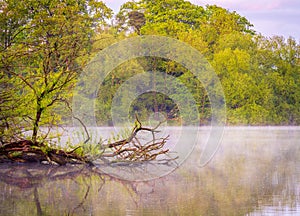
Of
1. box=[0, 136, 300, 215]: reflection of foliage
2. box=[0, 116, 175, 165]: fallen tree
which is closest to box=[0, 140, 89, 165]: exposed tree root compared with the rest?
box=[0, 116, 175, 165]: fallen tree

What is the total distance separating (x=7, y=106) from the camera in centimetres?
1231

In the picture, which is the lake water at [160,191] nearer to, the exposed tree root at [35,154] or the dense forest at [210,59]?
the exposed tree root at [35,154]

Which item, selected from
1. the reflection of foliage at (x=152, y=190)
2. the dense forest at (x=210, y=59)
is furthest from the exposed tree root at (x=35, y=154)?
the dense forest at (x=210, y=59)

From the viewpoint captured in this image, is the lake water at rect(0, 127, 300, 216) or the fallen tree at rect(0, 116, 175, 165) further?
the fallen tree at rect(0, 116, 175, 165)

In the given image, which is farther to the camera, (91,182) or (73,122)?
(73,122)

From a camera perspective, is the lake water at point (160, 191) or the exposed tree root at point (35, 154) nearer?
the lake water at point (160, 191)

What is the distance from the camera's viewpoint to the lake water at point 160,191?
290 inches

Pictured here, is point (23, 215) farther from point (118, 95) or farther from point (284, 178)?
point (118, 95)

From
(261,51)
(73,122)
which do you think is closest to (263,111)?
(261,51)

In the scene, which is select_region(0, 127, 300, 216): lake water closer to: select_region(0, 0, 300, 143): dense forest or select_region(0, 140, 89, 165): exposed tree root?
select_region(0, 140, 89, 165): exposed tree root

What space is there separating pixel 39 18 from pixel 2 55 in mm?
13406

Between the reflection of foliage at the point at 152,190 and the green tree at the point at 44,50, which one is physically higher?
the green tree at the point at 44,50

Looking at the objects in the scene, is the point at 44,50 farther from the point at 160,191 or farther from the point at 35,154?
the point at 160,191

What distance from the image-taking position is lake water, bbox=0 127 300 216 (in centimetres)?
736
